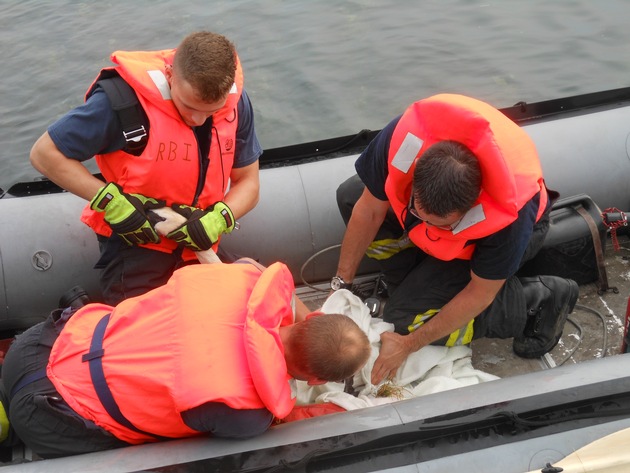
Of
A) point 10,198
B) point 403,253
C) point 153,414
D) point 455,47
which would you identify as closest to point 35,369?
point 153,414

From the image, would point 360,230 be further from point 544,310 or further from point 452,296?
point 544,310

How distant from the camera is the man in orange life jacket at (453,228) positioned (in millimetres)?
2055

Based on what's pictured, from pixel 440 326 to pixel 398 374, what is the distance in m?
0.23

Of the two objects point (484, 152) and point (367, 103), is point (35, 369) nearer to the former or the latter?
point (484, 152)

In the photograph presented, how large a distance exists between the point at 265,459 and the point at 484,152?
3.43 feet

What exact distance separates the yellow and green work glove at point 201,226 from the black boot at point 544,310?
1094 mm

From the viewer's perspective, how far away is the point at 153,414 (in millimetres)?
1859

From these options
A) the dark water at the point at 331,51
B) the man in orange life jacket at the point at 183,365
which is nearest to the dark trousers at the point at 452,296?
the man in orange life jacket at the point at 183,365

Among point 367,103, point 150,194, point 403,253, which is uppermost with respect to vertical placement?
point 150,194

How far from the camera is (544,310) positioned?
2549 millimetres

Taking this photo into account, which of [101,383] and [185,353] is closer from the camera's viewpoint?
[185,353]

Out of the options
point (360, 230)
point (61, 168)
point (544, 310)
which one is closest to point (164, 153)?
point (61, 168)

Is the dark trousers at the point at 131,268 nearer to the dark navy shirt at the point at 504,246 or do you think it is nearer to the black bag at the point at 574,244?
the dark navy shirt at the point at 504,246

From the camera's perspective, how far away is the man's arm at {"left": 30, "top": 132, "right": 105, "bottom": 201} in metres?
2.34
